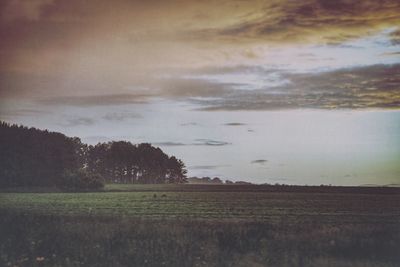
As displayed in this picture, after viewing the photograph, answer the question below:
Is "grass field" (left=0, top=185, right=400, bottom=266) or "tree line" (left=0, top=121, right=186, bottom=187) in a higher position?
"tree line" (left=0, top=121, right=186, bottom=187)

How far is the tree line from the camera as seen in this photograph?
38.1ft

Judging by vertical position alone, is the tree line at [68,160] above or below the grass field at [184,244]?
above

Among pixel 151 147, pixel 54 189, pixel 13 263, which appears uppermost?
pixel 151 147

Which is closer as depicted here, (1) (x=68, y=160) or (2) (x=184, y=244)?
(2) (x=184, y=244)

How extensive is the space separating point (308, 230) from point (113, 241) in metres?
3.78

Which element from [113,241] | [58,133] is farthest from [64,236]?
[58,133]

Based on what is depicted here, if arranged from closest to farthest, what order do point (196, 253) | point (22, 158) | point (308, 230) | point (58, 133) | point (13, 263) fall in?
1. point (13, 263)
2. point (196, 253)
3. point (308, 230)
4. point (58, 133)
5. point (22, 158)

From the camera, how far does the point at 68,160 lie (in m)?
13.1

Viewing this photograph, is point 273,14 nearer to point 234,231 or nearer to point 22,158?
point 234,231

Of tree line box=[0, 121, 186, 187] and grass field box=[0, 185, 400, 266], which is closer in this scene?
grass field box=[0, 185, 400, 266]

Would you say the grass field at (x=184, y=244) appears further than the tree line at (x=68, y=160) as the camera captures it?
No

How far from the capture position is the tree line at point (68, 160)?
457 inches

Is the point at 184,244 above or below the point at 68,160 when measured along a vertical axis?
below

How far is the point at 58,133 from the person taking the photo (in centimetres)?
1121
